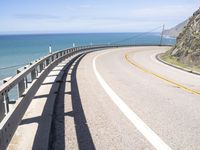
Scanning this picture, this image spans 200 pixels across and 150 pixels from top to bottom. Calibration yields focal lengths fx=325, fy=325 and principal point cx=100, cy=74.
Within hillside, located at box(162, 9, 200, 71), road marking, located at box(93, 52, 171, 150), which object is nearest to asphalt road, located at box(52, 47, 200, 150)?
road marking, located at box(93, 52, 171, 150)

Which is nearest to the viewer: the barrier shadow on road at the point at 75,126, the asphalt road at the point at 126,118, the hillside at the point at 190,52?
the barrier shadow on road at the point at 75,126

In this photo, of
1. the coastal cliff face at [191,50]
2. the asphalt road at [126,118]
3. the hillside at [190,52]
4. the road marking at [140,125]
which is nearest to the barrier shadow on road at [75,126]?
the asphalt road at [126,118]

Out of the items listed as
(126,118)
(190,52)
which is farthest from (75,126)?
(190,52)

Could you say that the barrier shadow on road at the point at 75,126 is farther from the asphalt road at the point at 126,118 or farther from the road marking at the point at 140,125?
the road marking at the point at 140,125

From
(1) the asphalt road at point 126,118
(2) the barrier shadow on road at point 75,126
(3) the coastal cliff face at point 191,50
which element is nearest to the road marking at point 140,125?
(1) the asphalt road at point 126,118

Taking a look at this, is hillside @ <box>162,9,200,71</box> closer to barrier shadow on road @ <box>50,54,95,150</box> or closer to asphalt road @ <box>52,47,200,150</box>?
asphalt road @ <box>52,47,200,150</box>

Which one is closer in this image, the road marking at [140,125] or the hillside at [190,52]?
the road marking at [140,125]

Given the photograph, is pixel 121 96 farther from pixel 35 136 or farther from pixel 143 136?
pixel 35 136

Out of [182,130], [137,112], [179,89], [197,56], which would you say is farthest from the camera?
[197,56]

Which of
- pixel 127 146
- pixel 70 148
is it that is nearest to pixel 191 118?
pixel 127 146

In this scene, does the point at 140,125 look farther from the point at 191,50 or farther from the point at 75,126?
the point at 191,50

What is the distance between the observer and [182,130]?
6.95 meters

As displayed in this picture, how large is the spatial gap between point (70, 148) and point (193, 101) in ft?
18.9

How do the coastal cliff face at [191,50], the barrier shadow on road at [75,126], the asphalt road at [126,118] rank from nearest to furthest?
the barrier shadow on road at [75,126], the asphalt road at [126,118], the coastal cliff face at [191,50]
